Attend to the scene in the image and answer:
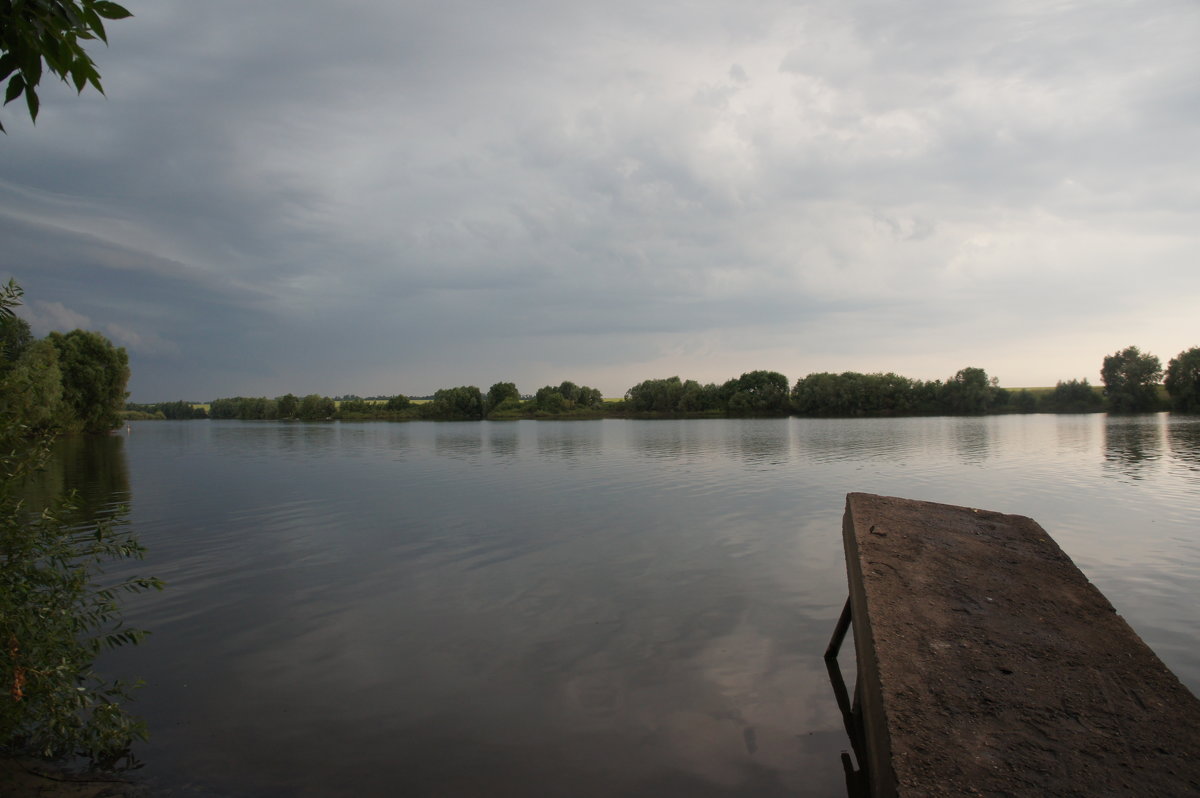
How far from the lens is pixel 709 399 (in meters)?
149

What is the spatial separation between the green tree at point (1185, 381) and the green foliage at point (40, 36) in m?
140

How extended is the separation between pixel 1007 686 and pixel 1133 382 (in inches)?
5685

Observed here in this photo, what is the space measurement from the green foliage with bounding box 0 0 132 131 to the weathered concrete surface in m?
5.91

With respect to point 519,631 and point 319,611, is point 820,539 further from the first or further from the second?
point 319,611

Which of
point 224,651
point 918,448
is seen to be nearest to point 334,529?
point 224,651

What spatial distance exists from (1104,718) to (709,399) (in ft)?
484

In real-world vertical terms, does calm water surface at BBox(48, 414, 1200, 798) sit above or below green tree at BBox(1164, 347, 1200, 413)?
below

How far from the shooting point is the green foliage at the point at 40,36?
2.79m

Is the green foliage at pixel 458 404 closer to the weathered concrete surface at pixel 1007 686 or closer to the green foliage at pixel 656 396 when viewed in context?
the green foliage at pixel 656 396

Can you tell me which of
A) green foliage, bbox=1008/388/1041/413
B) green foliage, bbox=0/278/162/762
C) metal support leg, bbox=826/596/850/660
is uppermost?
green foliage, bbox=1008/388/1041/413

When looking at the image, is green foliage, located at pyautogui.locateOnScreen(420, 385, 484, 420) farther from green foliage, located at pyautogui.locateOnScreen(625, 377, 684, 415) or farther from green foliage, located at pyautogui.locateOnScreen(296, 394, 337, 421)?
green foliage, located at pyautogui.locateOnScreen(625, 377, 684, 415)

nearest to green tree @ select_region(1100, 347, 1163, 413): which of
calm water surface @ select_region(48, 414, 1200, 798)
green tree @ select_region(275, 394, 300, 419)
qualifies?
calm water surface @ select_region(48, 414, 1200, 798)

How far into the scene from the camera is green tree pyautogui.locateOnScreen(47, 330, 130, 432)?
7169 cm

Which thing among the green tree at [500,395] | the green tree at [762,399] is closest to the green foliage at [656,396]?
the green tree at [762,399]
